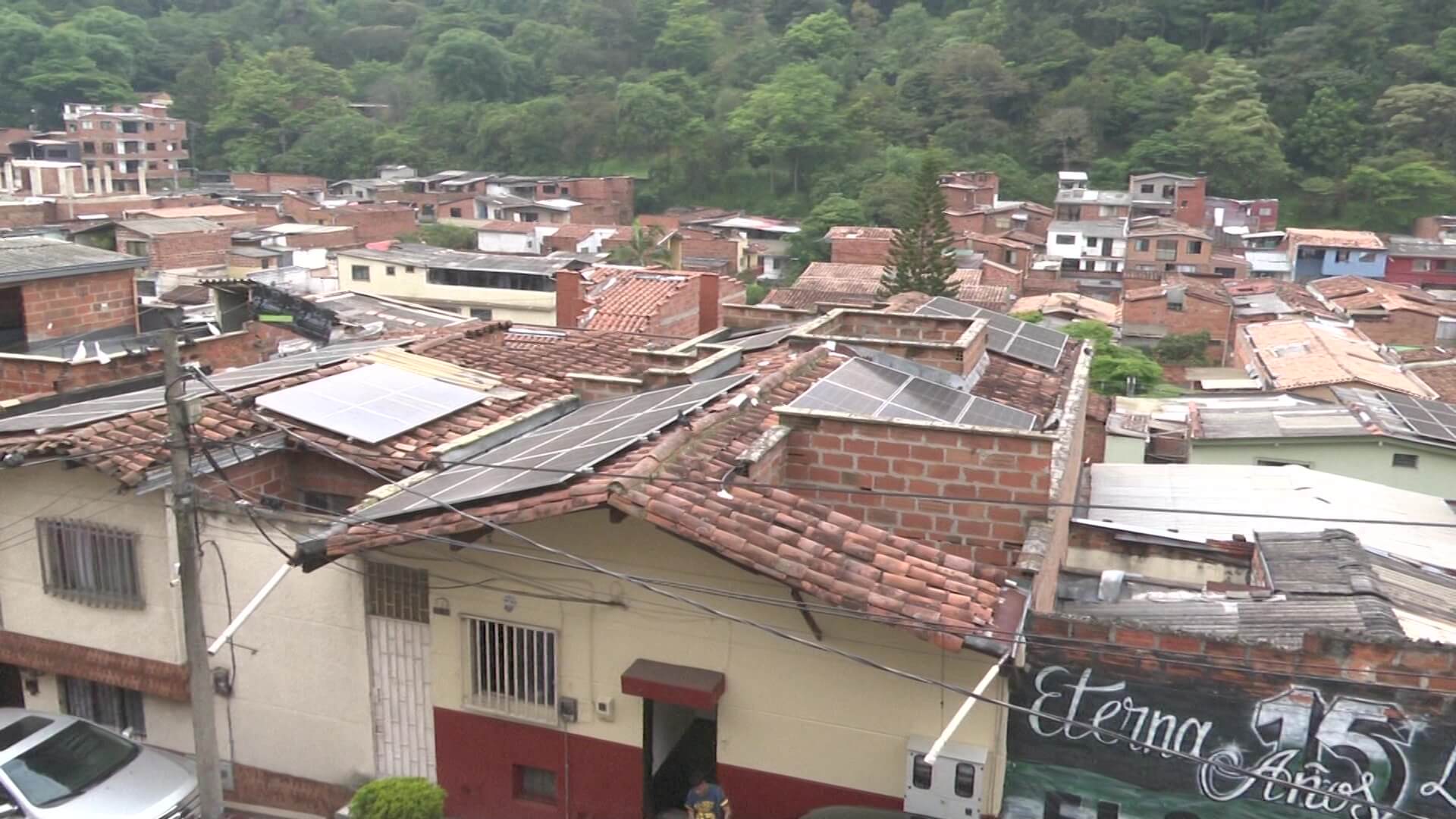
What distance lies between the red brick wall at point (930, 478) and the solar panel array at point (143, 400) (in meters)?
5.52

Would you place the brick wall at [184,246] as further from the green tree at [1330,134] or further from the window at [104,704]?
the green tree at [1330,134]

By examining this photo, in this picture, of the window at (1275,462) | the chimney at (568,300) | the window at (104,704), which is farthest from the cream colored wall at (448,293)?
the window at (104,704)

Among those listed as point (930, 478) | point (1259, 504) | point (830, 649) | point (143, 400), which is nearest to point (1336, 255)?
point (1259, 504)

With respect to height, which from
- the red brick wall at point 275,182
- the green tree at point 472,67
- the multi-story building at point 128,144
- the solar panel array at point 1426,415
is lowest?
the solar panel array at point 1426,415

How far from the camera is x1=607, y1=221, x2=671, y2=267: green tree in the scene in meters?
53.6

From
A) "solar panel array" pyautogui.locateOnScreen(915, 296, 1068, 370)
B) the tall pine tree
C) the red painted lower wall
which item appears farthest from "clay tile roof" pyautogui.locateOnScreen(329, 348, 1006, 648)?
the tall pine tree

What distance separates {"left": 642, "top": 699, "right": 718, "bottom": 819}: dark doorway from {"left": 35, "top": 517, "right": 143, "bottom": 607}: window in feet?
15.6

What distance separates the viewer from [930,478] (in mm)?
8422

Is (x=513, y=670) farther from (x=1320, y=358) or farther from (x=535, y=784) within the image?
(x=1320, y=358)

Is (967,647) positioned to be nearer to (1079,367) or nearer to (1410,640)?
(1410,640)

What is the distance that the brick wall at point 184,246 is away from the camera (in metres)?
44.2

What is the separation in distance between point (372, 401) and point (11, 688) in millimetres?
4947

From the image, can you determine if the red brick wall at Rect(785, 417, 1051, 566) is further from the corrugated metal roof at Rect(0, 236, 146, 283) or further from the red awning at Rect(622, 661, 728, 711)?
the corrugated metal roof at Rect(0, 236, 146, 283)

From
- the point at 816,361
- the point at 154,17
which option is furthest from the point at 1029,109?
the point at 154,17
